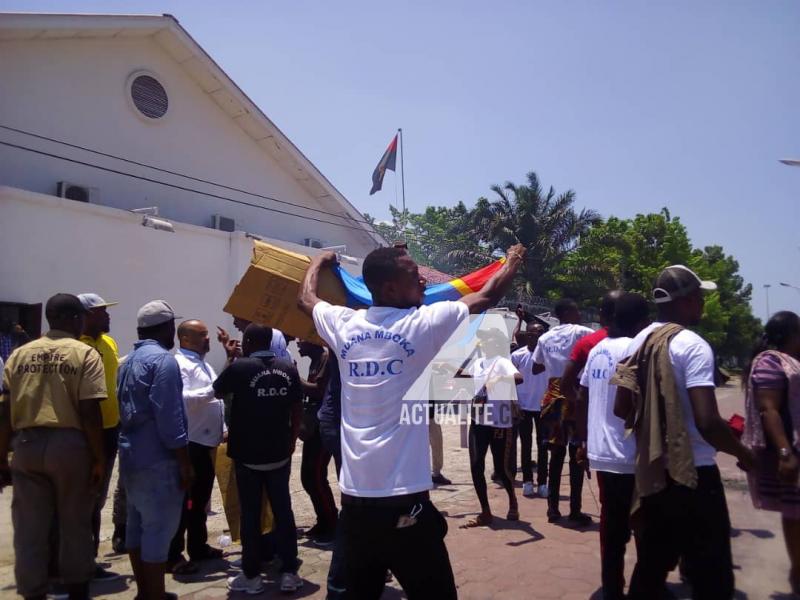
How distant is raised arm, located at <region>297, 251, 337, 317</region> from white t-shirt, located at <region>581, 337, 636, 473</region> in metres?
1.85

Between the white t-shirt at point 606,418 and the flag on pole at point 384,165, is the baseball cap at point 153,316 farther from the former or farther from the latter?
the flag on pole at point 384,165

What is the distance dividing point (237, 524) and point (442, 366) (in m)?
3.74

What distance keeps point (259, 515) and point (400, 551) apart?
251 centimetres

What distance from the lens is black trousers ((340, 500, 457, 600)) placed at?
2.48 m

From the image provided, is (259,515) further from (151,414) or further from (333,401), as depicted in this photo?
(151,414)

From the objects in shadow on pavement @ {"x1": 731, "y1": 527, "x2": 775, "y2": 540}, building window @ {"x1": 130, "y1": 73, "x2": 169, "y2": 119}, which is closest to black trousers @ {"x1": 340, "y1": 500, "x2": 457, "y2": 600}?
shadow on pavement @ {"x1": 731, "y1": 527, "x2": 775, "y2": 540}

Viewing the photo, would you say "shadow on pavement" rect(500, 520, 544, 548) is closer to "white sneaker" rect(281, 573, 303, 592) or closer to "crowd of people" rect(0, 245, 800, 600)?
"crowd of people" rect(0, 245, 800, 600)

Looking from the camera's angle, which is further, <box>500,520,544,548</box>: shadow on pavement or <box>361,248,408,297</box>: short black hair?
<box>500,520,544,548</box>: shadow on pavement

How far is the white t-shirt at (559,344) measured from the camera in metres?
6.35

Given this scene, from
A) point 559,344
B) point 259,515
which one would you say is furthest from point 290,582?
point 559,344

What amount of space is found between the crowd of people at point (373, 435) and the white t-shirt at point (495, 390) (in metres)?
0.02

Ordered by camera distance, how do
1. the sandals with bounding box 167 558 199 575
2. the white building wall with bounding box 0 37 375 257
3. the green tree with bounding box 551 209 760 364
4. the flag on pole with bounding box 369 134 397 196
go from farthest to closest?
1. the green tree with bounding box 551 209 760 364
2. the flag on pole with bounding box 369 134 397 196
3. the white building wall with bounding box 0 37 375 257
4. the sandals with bounding box 167 558 199 575

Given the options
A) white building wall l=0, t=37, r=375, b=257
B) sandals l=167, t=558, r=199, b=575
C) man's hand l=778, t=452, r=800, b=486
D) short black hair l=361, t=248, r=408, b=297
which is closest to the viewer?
short black hair l=361, t=248, r=408, b=297

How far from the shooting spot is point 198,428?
5301 millimetres
